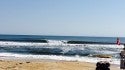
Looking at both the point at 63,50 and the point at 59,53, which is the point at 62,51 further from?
the point at 59,53

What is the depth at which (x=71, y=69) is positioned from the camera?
18.2 m

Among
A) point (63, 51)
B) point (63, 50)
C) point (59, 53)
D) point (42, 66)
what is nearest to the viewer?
point (42, 66)

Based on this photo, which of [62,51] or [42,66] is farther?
[62,51]

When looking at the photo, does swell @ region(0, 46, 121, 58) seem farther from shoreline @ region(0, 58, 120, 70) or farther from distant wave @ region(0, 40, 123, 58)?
shoreline @ region(0, 58, 120, 70)

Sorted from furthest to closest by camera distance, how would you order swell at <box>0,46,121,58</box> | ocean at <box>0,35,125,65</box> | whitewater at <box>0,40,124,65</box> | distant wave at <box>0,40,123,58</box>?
distant wave at <box>0,40,123,58</box> → swell at <box>0,46,121,58</box> → ocean at <box>0,35,125,65</box> → whitewater at <box>0,40,124,65</box>

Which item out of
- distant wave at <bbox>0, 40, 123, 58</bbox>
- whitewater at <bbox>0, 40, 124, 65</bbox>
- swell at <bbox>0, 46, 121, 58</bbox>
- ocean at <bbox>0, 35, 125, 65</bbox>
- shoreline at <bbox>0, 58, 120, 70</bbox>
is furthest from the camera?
distant wave at <bbox>0, 40, 123, 58</bbox>

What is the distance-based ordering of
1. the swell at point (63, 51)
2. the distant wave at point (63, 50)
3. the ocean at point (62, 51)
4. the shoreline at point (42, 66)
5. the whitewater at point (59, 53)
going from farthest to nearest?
1. the distant wave at point (63, 50)
2. the swell at point (63, 51)
3. the ocean at point (62, 51)
4. the whitewater at point (59, 53)
5. the shoreline at point (42, 66)

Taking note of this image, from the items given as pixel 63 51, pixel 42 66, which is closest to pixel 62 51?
pixel 63 51

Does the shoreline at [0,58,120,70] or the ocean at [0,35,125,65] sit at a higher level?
the shoreline at [0,58,120,70]

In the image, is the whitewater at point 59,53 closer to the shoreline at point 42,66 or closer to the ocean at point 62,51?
the ocean at point 62,51

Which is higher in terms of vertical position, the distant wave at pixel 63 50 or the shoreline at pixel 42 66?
the shoreline at pixel 42 66

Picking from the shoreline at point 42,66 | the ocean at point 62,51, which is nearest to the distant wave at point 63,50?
the ocean at point 62,51

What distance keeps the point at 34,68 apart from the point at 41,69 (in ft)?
2.23

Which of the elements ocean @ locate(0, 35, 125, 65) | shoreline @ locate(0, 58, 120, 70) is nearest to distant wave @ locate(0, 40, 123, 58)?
ocean @ locate(0, 35, 125, 65)
